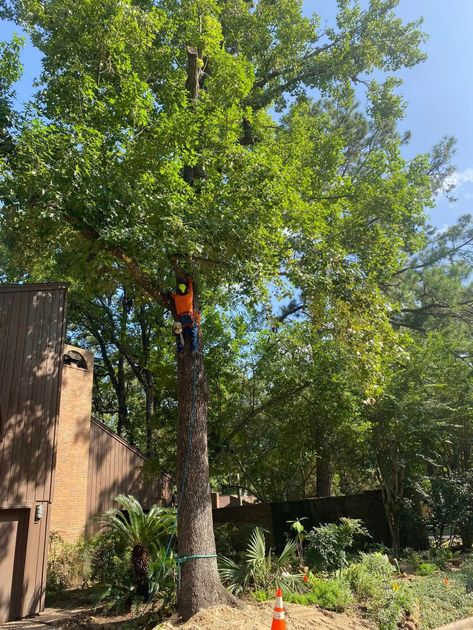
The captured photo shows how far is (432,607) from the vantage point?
8.45 meters

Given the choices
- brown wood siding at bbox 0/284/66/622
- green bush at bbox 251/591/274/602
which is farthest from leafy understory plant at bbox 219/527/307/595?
brown wood siding at bbox 0/284/66/622

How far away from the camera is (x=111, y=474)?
Result: 17391 mm

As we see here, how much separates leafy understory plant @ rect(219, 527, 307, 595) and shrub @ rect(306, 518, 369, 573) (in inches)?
25.3

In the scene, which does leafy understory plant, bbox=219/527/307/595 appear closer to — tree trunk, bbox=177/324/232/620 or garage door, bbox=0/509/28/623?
tree trunk, bbox=177/324/232/620

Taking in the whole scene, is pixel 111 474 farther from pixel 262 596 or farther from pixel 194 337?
pixel 262 596

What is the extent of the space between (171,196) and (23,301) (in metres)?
5.06

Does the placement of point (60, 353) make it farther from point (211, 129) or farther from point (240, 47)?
point (240, 47)

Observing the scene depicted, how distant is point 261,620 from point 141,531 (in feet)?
11.4

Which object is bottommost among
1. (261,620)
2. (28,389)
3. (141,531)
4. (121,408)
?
(261,620)

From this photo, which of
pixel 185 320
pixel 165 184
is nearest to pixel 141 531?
pixel 185 320

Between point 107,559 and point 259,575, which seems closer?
point 259,575

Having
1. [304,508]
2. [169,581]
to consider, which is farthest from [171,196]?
[304,508]

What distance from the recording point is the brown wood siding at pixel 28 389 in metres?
11.4

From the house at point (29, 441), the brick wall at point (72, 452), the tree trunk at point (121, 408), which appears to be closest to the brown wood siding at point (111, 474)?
the brick wall at point (72, 452)
